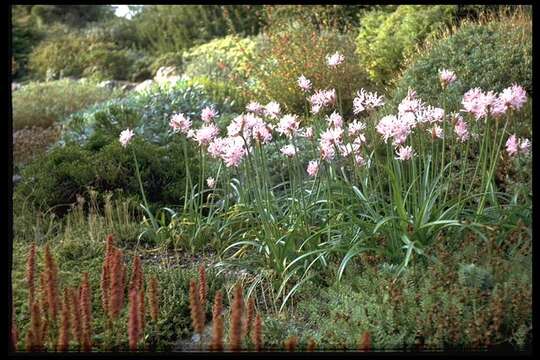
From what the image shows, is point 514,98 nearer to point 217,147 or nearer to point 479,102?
point 479,102

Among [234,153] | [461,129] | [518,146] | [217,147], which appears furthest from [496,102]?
[217,147]

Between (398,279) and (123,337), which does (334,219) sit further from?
(123,337)

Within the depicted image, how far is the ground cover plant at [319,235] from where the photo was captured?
2838 millimetres

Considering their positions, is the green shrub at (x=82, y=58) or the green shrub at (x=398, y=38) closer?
the green shrub at (x=398, y=38)

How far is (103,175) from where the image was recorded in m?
5.52

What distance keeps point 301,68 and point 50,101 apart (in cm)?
469

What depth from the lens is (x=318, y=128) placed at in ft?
14.5

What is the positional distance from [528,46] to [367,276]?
4.47 feet

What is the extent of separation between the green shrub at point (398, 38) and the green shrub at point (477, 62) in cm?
226

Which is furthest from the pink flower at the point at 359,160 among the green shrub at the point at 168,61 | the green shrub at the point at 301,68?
the green shrub at the point at 168,61

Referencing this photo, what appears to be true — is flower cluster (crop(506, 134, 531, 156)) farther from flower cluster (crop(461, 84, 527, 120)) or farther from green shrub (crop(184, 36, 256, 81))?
green shrub (crop(184, 36, 256, 81))

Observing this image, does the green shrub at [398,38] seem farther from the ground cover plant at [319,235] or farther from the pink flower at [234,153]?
the pink flower at [234,153]

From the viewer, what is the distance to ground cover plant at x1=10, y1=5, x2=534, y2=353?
2838mm

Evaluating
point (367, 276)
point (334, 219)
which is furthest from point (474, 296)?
point (334, 219)
